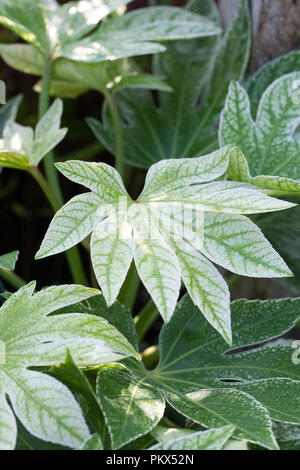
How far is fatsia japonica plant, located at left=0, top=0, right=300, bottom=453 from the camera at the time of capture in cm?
56

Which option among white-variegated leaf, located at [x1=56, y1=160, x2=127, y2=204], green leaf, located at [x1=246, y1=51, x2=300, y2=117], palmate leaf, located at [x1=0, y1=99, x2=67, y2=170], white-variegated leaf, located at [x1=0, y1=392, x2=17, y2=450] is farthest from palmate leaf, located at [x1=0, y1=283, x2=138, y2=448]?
green leaf, located at [x1=246, y1=51, x2=300, y2=117]

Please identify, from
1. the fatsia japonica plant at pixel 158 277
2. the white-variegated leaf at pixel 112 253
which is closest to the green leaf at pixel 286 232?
the fatsia japonica plant at pixel 158 277

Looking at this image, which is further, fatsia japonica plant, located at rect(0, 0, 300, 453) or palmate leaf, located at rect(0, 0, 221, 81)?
palmate leaf, located at rect(0, 0, 221, 81)

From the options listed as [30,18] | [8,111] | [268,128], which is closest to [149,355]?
[268,128]

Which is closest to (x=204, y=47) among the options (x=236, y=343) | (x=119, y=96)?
(x=119, y=96)

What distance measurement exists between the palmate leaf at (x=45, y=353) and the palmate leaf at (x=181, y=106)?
1.66ft

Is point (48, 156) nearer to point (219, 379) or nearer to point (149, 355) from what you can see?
point (149, 355)

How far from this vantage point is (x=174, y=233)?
0.64 metres

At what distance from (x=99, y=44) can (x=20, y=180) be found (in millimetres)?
730

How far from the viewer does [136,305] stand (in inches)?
59.9

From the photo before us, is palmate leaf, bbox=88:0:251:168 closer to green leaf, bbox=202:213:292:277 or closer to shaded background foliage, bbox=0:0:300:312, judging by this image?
shaded background foliage, bbox=0:0:300:312

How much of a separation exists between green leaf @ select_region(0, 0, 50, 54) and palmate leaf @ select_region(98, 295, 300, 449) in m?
0.54

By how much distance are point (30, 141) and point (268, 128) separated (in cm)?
38
